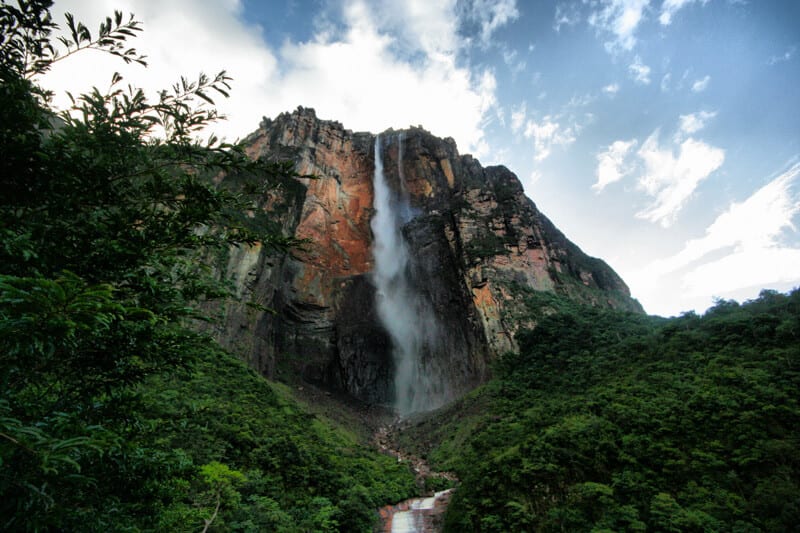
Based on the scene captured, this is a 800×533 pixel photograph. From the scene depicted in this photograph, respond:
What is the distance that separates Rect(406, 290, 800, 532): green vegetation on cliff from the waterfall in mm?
14851

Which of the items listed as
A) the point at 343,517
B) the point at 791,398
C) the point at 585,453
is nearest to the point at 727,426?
the point at 791,398

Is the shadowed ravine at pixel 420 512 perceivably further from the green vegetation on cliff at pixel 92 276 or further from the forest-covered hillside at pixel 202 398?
the green vegetation on cliff at pixel 92 276

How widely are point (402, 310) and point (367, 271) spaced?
19.1ft

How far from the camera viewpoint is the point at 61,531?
108 inches

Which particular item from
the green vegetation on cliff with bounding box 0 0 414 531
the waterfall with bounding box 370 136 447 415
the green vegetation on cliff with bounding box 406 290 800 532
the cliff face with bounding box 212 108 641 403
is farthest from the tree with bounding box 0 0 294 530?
the waterfall with bounding box 370 136 447 415

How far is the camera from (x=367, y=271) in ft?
131

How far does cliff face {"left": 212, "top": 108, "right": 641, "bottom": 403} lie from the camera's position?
29438 mm

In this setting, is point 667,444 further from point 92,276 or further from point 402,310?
point 402,310

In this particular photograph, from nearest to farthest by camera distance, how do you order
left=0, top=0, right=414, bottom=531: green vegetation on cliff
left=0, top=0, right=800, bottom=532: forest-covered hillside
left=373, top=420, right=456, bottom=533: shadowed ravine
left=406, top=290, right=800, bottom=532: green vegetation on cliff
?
left=0, top=0, right=414, bottom=531: green vegetation on cliff
left=0, top=0, right=800, bottom=532: forest-covered hillside
left=406, top=290, right=800, bottom=532: green vegetation on cliff
left=373, top=420, right=456, bottom=533: shadowed ravine

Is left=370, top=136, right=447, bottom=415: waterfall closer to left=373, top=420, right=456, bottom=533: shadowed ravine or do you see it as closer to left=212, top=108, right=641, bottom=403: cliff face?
left=212, top=108, right=641, bottom=403: cliff face

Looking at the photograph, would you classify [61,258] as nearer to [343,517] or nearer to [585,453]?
[343,517]

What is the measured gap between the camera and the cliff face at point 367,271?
29438 mm

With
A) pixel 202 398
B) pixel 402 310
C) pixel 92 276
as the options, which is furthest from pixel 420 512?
pixel 402 310

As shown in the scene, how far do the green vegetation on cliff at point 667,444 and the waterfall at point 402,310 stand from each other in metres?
14.9
